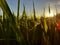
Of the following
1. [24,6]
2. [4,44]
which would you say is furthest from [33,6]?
[4,44]

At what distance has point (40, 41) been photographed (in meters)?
0.71

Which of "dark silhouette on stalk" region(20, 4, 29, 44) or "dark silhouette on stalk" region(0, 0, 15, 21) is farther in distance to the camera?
"dark silhouette on stalk" region(20, 4, 29, 44)

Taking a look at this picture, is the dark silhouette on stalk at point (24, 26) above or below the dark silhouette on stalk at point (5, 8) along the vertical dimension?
below

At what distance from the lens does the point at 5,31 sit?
714 millimetres

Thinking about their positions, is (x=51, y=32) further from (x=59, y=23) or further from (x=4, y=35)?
(x=4, y=35)

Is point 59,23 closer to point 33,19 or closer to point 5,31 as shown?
point 33,19

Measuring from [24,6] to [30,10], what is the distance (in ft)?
0.22

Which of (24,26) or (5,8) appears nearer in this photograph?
(5,8)

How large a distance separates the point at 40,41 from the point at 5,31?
16 cm

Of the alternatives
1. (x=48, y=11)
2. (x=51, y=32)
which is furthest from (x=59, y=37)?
(x=48, y=11)

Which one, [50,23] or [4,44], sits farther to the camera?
[50,23]

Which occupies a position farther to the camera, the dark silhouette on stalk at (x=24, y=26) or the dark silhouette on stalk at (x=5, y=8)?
the dark silhouette on stalk at (x=24, y=26)

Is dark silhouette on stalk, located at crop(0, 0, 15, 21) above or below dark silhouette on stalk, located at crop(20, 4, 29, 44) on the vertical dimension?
above

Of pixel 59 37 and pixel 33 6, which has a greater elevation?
pixel 33 6
